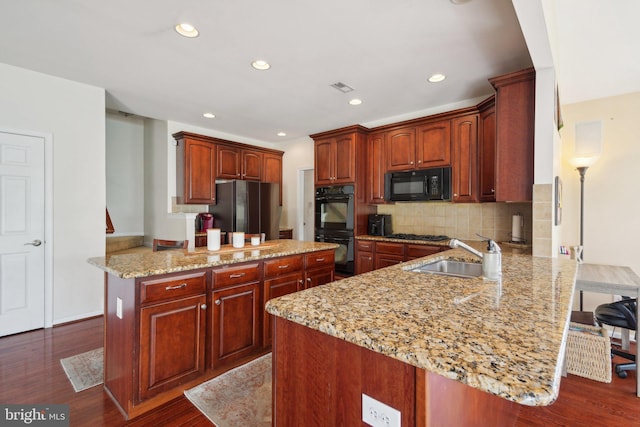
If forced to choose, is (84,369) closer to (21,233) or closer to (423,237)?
(21,233)

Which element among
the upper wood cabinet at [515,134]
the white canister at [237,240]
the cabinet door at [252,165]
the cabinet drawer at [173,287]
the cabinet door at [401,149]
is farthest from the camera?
the cabinet door at [252,165]

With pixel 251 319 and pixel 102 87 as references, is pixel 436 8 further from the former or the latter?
pixel 102 87

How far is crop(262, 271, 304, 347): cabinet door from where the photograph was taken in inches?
96.1

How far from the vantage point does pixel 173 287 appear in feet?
6.18

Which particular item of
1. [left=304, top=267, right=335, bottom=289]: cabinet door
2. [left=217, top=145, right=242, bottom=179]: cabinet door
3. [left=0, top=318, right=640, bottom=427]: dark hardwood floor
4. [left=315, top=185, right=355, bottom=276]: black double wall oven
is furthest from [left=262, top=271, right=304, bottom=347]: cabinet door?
[left=217, top=145, right=242, bottom=179]: cabinet door

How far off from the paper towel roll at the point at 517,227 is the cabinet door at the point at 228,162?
397 centimetres

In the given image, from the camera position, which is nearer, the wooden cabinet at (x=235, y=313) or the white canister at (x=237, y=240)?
the wooden cabinet at (x=235, y=313)

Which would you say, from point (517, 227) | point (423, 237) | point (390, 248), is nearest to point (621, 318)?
point (517, 227)

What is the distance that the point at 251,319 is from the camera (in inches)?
92.5

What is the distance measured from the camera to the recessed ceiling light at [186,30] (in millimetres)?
2200

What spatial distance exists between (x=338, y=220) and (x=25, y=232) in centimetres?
356

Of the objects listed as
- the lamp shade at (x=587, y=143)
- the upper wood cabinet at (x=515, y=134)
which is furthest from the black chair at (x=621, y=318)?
the lamp shade at (x=587, y=143)

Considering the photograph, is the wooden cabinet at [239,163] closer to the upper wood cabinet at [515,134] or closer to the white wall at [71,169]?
the white wall at [71,169]

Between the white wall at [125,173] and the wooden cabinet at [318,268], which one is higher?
the white wall at [125,173]
